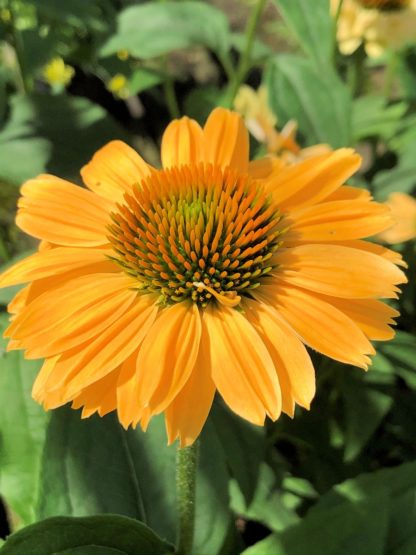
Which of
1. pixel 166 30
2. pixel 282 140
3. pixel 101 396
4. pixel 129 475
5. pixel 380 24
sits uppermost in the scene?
pixel 380 24

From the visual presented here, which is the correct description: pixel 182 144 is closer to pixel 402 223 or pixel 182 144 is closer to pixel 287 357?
pixel 287 357

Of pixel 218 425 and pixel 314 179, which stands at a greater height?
pixel 314 179

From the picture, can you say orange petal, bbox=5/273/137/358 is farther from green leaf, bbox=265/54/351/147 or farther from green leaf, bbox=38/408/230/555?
green leaf, bbox=265/54/351/147

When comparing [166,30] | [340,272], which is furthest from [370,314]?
[166,30]

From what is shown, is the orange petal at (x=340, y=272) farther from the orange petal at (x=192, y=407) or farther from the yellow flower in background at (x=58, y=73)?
the yellow flower in background at (x=58, y=73)

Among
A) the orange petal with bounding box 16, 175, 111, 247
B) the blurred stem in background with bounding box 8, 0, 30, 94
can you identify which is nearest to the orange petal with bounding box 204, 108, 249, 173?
the orange petal with bounding box 16, 175, 111, 247
